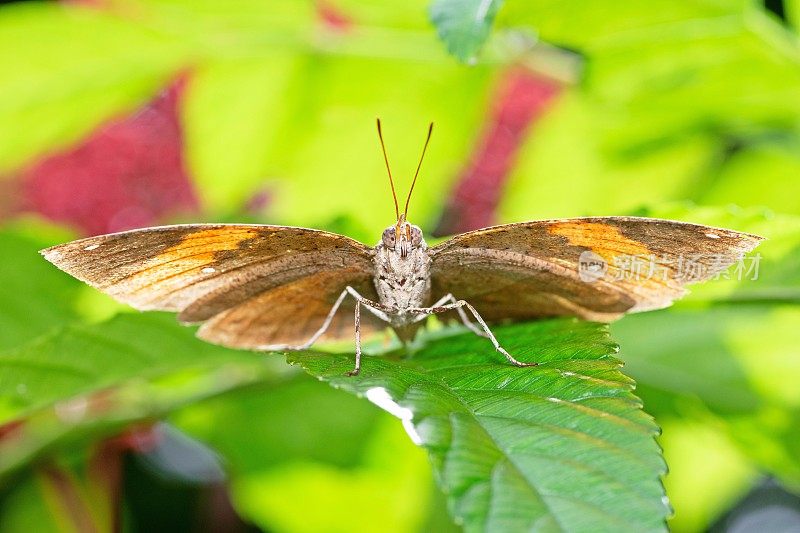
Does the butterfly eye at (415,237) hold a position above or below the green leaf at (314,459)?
above

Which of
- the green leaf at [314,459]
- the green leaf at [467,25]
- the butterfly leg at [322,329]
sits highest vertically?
the green leaf at [467,25]

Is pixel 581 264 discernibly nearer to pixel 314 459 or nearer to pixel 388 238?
pixel 388 238

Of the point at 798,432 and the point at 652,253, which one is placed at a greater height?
the point at 652,253

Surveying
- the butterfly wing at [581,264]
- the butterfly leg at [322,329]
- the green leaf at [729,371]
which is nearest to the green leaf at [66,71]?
the butterfly leg at [322,329]

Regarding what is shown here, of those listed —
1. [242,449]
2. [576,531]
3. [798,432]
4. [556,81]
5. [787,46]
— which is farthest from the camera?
[556,81]

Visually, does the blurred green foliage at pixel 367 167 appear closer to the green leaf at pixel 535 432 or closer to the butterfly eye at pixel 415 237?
the butterfly eye at pixel 415 237

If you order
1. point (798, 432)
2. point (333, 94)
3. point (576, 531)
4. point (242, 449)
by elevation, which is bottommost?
point (242, 449)

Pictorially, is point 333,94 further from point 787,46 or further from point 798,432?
point 798,432

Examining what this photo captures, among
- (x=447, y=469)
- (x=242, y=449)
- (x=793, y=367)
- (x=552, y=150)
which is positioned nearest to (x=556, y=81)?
(x=552, y=150)
